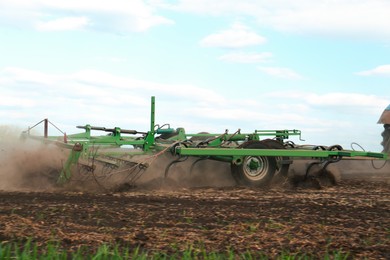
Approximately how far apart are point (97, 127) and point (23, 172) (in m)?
2.85

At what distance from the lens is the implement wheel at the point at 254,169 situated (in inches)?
401

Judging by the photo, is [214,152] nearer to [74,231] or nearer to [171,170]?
[171,170]

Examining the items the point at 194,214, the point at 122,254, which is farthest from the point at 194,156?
the point at 122,254

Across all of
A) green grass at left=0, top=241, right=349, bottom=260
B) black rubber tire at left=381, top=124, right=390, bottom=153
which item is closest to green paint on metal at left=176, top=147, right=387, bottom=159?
black rubber tire at left=381, top=124, right=390, bottom=153

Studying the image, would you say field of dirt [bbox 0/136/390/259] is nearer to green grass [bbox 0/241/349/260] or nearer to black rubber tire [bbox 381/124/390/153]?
green grass [bbox 0/241/349/260]

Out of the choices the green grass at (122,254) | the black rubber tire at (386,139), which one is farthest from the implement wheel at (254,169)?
the green grass at (122,254)

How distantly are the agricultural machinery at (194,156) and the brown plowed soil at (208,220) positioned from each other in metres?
0.62

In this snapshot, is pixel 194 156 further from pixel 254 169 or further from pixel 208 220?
pixel 208 220

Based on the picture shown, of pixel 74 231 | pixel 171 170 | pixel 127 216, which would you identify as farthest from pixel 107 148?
pixel 74 231

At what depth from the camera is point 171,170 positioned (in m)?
10.3

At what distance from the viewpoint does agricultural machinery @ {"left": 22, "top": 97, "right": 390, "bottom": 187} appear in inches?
372

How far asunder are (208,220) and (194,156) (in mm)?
3787

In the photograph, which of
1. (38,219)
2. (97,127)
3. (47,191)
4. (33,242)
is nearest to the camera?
(33,242)

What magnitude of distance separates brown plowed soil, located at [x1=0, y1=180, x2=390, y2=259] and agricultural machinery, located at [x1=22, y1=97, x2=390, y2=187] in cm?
62
